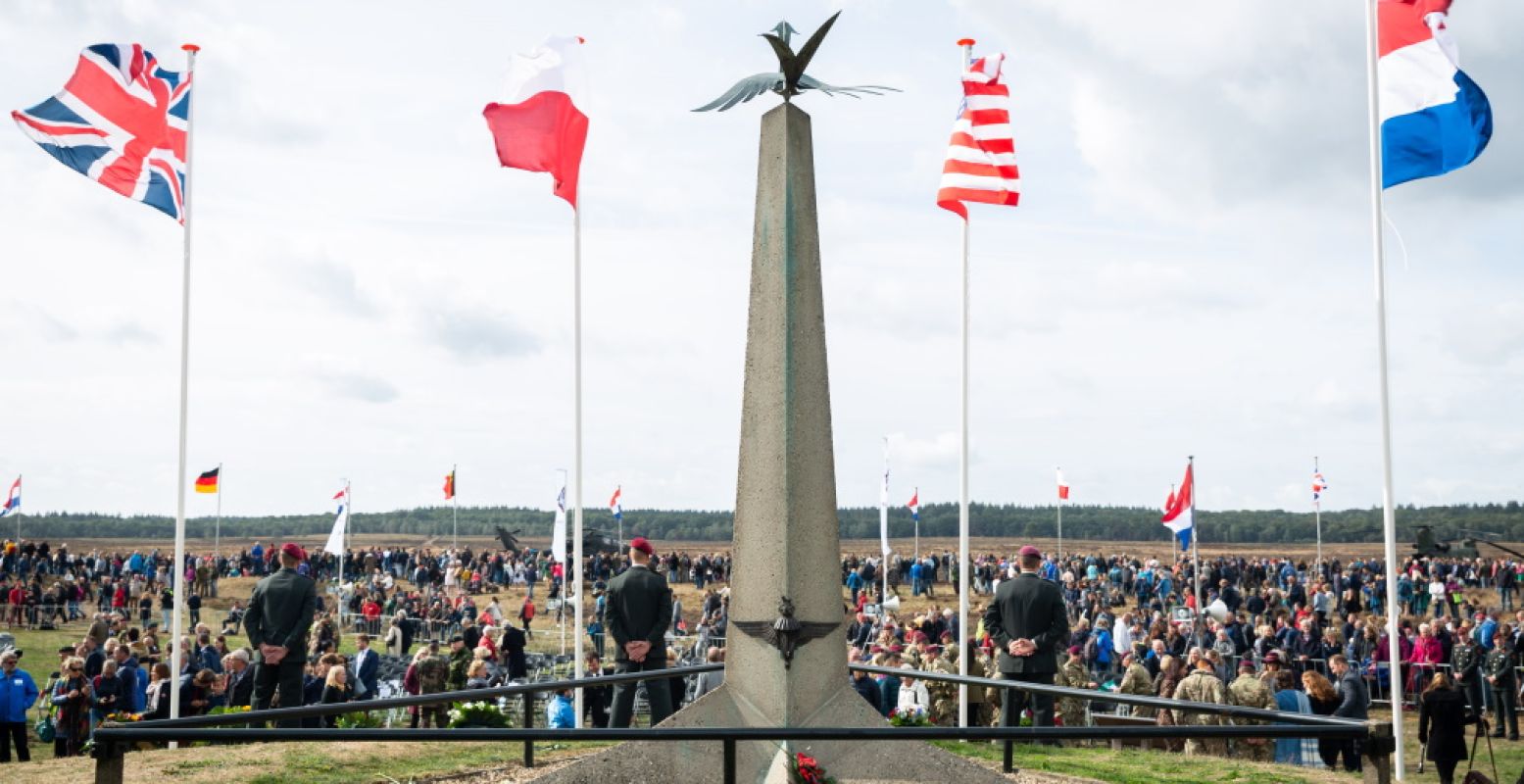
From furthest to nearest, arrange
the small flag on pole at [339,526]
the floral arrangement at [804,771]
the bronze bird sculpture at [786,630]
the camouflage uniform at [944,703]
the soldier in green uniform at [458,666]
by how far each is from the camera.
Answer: the small flag on pole at [339,526], the soldier in green uniform at [458,666], the camouflage uniform at [944,703], the bronze bird sculpture at [786,630], the floral arrangement at [804,771]

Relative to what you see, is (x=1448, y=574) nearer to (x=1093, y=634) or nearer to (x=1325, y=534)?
(x=1093, y=634)

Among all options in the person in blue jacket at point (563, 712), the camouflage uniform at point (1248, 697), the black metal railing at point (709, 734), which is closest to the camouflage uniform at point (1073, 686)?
the camouflage uniform at point (1248, 697)

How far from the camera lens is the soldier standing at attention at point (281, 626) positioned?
11.3 m

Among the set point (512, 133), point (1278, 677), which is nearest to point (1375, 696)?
point (1278, 677)

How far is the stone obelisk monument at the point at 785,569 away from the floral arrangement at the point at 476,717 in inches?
177

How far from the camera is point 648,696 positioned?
10.3 m

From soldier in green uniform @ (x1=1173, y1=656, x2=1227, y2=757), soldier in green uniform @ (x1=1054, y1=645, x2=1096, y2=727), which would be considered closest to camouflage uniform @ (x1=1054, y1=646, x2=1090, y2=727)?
soldier in green uniform @ (x1=1054, y1=645, x2=1096, y2=727)

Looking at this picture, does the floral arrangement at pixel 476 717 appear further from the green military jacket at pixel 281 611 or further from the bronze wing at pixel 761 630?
the bronze wing at pixel 761 630

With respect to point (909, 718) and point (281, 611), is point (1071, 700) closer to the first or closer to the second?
point (909, 718)

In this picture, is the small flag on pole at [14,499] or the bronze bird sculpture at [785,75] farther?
the small flag on pole at [14,499]

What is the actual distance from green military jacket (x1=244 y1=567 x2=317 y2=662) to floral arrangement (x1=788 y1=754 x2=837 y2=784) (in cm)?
574

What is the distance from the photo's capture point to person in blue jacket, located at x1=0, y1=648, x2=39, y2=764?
15.7 metres

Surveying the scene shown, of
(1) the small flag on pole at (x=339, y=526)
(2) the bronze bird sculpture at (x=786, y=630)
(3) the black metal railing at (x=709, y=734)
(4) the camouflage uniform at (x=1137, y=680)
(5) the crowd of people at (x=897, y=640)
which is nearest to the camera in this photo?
(3) the black metal railing at (x=709, y=734)

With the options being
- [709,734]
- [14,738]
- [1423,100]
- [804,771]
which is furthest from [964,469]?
[14,738]
